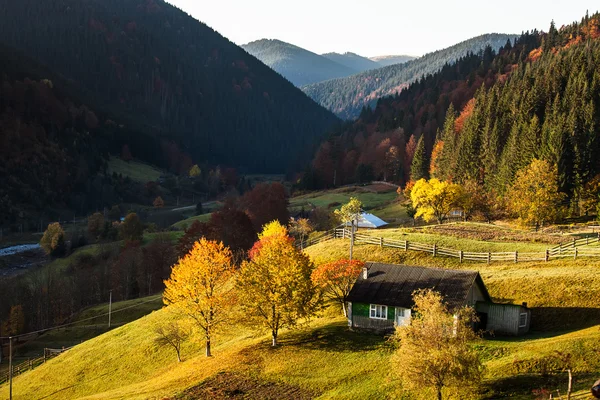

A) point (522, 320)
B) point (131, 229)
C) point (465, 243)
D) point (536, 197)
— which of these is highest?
point (536, 197)

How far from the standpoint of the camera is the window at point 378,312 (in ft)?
136

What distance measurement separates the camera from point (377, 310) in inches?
1641

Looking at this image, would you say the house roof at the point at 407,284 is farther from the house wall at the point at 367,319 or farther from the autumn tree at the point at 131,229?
the autumn tree at the point at 131,229

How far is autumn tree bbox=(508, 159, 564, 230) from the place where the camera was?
76688mm

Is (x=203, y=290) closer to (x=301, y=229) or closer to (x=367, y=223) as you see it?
(x=301, y=229)

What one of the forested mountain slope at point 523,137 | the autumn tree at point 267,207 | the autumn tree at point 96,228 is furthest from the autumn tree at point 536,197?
the autumn tree at point 96,228

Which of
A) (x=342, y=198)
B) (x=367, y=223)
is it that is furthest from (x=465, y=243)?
(x=342, y=198)

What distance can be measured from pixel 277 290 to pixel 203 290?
7711 millimetres

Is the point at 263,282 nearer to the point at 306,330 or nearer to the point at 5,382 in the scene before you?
the point at 306,330

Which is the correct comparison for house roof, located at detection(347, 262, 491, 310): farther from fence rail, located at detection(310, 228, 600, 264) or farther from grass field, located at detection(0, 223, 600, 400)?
fence rail, located at detection(310, 228, 600, 264)

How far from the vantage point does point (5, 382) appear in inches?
2275

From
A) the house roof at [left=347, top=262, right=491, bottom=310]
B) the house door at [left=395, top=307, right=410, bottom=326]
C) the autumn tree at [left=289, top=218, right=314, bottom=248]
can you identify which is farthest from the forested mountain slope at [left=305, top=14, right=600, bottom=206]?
the house door at [left=395, top=307, right=410, bottom=326]

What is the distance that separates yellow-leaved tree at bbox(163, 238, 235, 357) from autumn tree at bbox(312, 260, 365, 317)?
27.0 ft

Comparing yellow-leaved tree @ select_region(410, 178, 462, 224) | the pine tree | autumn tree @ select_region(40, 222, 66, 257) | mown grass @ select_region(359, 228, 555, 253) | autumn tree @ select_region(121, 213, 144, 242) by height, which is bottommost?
autumn tree @ select_region(40, 222, 66, 257)
